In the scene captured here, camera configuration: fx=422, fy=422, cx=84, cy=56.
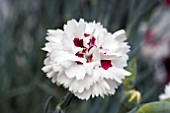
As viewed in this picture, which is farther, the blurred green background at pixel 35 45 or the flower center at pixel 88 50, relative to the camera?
the blurred green background at pixel 35 45

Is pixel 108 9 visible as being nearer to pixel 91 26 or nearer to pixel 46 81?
pixel 46 81

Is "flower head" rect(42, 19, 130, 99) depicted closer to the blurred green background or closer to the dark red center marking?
the dark red center marking

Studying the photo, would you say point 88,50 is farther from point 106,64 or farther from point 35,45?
point 35,45

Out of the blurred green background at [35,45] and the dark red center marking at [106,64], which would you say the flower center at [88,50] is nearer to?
the dark red center marking at [106,64]

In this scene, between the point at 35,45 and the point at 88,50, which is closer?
the point at 88,50

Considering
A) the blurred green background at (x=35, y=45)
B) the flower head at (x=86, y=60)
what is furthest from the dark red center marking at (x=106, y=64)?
the blurred green background at (x=35, y=45)

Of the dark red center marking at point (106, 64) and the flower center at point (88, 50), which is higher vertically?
the flower center at point (88, 50)

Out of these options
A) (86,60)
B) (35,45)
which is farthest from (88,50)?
(35,45)
